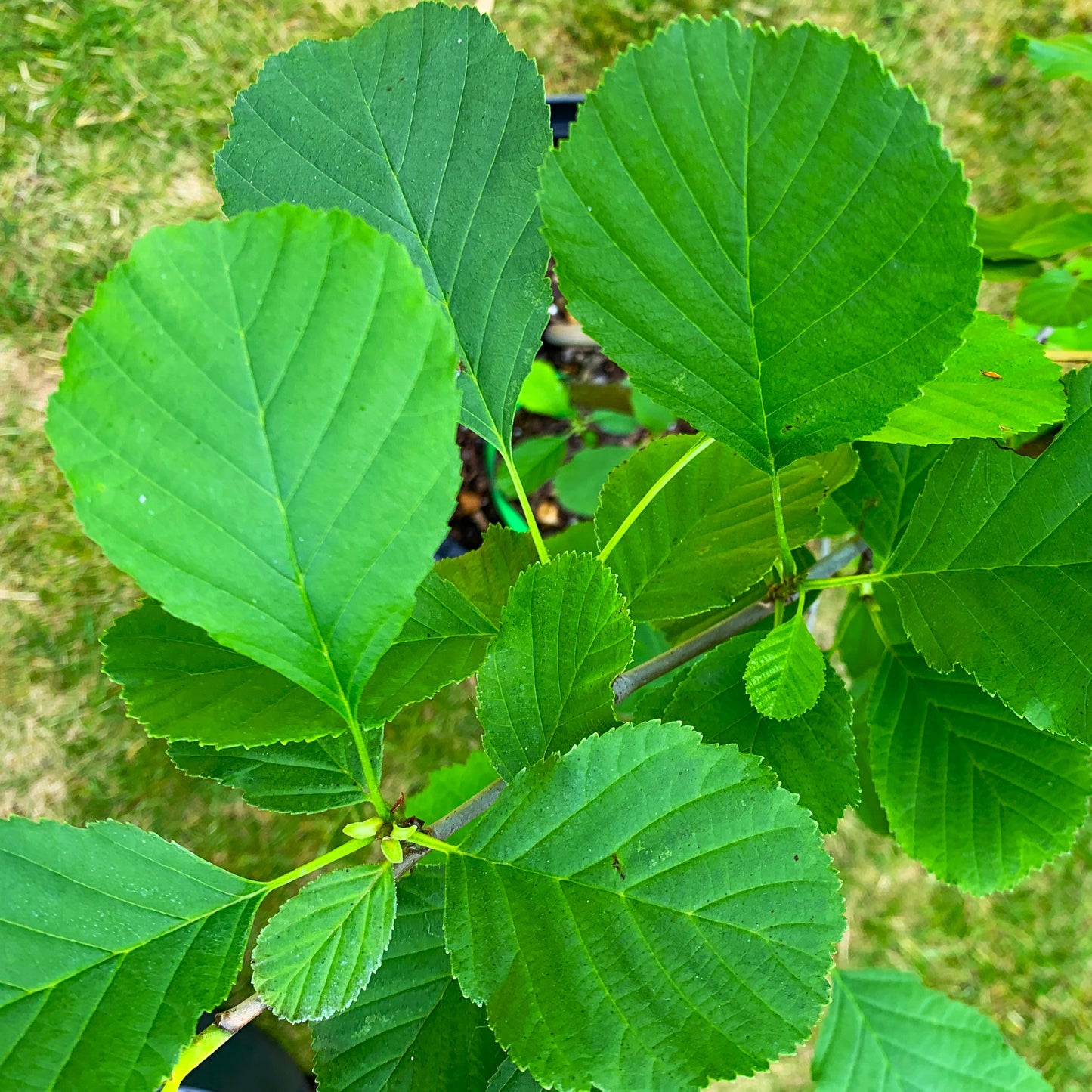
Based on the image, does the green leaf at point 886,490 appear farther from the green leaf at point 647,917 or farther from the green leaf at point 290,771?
the green leaf at point 290,771

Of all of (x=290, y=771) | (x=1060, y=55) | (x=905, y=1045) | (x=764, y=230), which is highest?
(x=1060, y=55)

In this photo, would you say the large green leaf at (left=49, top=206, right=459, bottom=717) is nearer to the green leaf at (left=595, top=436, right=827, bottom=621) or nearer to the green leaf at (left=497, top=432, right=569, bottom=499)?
the green leaf at (left=595, top=436, right=827, bottom=621)

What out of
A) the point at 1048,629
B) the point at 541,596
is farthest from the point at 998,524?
the point at 541,596

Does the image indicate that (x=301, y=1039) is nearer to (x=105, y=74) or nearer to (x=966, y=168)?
(x=105, y=74)

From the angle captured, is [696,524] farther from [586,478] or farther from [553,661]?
[586,478]

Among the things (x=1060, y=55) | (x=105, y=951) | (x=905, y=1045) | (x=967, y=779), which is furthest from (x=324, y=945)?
(x=1060, y=55)
